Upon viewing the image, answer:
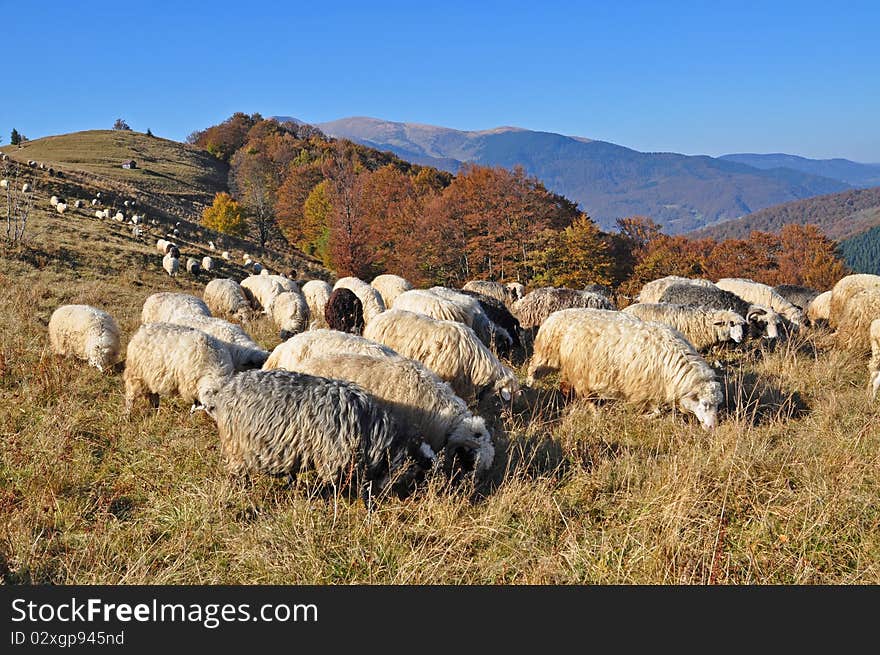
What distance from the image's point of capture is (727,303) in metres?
11.6

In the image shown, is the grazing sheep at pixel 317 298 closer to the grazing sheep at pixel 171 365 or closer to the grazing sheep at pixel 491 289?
the grazing sheep at pixel 491 289

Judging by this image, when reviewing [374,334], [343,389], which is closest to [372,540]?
[343,389]

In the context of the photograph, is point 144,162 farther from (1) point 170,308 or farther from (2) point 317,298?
(1) point 170,308

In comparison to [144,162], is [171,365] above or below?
below

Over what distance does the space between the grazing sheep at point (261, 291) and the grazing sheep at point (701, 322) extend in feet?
37.1

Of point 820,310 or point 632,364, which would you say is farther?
point 820,310

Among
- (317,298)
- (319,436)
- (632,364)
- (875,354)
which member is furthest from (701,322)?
(317,298)

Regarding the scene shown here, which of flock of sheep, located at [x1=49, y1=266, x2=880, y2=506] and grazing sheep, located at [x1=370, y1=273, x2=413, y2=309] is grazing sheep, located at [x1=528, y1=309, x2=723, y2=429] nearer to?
flock of sheep, located at [x1=49, y1=266, x2=880, y2=506]

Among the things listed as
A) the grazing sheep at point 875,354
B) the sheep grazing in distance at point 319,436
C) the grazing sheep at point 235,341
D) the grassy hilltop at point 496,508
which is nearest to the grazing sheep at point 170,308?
the grazing sheep at point 235,341

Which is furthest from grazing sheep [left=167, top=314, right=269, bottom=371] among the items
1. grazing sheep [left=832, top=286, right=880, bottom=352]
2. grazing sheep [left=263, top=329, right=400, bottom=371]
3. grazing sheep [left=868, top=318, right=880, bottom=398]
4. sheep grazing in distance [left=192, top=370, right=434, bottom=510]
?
grazing sheep [left=832, top=286, right=880, bottom=352]

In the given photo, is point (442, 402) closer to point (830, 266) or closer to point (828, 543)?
point (828, 543)

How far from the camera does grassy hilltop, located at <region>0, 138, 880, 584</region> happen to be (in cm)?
393

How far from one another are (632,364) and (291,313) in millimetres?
9244

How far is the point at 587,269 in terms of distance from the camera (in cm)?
4284
